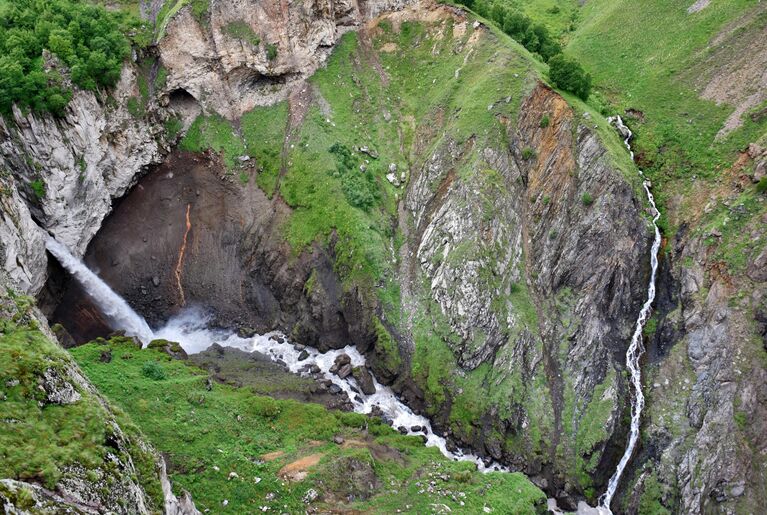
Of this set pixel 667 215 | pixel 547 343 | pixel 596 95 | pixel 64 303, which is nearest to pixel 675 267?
pixel 667 215

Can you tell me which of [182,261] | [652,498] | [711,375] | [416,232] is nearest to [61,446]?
[652,498]

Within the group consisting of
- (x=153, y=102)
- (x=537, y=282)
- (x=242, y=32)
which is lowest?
(x=537, y=282)

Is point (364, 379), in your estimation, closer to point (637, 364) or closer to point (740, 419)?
point (637, 364)

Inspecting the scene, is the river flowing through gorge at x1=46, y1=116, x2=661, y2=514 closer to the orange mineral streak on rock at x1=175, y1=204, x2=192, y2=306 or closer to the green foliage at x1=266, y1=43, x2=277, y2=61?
the orange mineral streak on rock at x1=175, y1=204, x2=192, y2=306

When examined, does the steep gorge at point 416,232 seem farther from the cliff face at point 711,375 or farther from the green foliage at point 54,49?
the green foliage at point 54,49

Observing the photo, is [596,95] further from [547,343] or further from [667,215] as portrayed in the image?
[547,343]

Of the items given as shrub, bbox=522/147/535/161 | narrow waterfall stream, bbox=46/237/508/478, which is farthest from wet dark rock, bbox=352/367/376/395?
shrub, bbox=522/147/535/161
